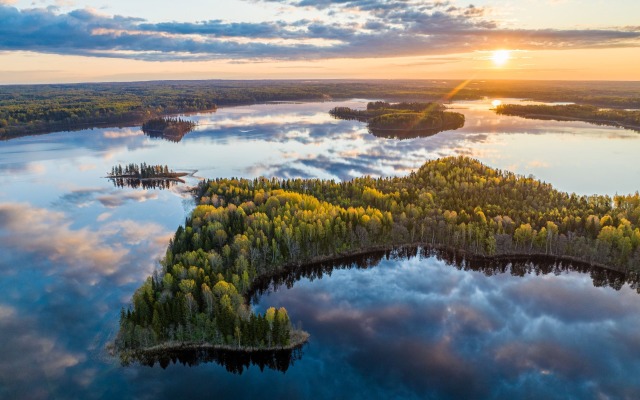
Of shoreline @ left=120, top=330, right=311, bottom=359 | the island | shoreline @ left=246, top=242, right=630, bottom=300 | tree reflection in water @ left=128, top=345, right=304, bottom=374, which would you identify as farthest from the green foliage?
tree reflection in water @ left=128, top=345, right=304, bottom=374

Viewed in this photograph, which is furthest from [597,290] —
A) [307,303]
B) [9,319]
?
[9,319]

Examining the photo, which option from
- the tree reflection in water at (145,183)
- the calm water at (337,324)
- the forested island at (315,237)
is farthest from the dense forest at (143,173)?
the forested island at (315,237)

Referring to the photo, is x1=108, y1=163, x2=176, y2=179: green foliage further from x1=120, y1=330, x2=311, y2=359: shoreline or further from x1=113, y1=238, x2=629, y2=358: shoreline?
x1=120, y1=330, x2=311, y2=359: shoreline

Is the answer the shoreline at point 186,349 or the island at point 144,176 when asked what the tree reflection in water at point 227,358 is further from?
the island at point 144,176

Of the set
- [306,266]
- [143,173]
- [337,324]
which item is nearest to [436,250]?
[306,266]

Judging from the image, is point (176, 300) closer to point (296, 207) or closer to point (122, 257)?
point (122, 257)

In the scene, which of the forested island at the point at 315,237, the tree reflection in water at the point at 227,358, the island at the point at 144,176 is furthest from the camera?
the island at the point at 144,176
